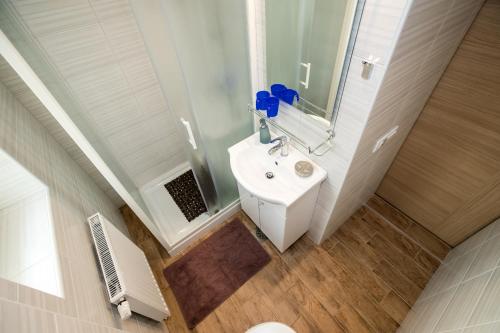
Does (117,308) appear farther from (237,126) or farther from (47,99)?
(237,126)

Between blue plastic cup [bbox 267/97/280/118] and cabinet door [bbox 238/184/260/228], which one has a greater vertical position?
blue plastic cup [bbox 267/97/280/118]

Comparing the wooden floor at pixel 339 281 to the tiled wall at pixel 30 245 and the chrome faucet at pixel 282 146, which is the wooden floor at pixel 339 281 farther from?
the tiled wall at pixel 30 245

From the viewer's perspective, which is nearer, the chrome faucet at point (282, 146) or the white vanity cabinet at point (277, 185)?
the white vanity cabinet at point (277, 185)

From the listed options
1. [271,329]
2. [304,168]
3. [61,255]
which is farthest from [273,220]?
[61,255]

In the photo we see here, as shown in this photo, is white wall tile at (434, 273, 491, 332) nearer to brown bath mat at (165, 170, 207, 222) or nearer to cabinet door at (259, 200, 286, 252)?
cabinet door at (259, 200, 286, 252)

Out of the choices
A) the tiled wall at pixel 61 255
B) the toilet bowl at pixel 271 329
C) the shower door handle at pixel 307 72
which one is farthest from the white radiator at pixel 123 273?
the shower door handle at pixel 307 72

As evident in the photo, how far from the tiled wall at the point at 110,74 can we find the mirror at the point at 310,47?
2.49ft

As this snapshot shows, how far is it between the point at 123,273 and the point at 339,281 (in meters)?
1.45

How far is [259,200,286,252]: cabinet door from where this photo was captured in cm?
134

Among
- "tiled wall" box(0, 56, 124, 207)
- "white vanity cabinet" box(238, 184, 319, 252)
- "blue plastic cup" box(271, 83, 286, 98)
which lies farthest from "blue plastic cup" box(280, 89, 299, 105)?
"tiled wall" box(0, 56, 124, 207)

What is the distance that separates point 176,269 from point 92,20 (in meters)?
1.85

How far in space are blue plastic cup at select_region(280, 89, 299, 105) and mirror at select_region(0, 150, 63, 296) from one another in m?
1.25

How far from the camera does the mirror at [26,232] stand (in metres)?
0.77

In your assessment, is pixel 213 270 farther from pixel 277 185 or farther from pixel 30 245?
pixel 30 245
